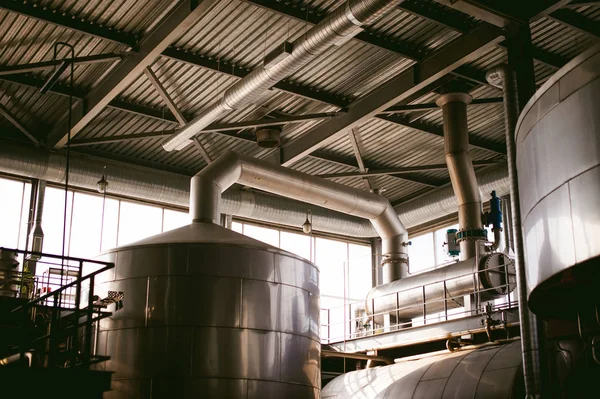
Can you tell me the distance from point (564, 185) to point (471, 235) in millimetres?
12939

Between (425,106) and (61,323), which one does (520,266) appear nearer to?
(425,106)

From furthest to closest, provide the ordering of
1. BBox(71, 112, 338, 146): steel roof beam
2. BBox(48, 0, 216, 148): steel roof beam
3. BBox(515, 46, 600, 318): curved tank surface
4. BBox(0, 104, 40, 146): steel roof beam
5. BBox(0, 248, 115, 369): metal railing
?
BBox(71, 112, 338, 146): steel roof beam
BBox(0, 104, 40, 146): steel roof beam
BBox(48, 0, 216, 148): steel roof beam
BBox(0, 248, 115, 369): metal railing
BBox(515, 46, 600, 318): curved tank surface

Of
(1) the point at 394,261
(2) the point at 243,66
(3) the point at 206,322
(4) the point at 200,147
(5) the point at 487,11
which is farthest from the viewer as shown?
(1) the point at 394,261

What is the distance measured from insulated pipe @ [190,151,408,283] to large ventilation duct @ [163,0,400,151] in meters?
1.54

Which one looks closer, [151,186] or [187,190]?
[151,186]

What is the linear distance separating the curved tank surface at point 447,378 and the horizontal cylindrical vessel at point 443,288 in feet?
6.21

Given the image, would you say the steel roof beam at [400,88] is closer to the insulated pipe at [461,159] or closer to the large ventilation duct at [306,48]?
the insulated pipe at [461,159]

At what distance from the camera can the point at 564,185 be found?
31.4 feet

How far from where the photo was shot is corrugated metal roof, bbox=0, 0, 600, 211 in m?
20.4

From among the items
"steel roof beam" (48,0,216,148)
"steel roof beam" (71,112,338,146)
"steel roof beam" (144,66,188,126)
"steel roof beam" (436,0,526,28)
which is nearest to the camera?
"steel roof beam" (436,0,526,28)

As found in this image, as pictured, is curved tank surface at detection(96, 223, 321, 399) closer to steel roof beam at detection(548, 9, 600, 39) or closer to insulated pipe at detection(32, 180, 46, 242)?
insulated pipe at detection(32, 180, 46, 242)

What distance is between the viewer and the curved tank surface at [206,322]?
1608 cm

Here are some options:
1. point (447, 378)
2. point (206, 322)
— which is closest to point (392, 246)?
point (447, 378)

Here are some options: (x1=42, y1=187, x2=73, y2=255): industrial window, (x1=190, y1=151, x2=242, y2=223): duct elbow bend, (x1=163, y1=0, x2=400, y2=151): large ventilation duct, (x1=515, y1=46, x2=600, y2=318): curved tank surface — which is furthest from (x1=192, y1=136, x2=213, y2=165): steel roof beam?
(x1=515, y1=46, x2=600, y2=318): curved tank surface
